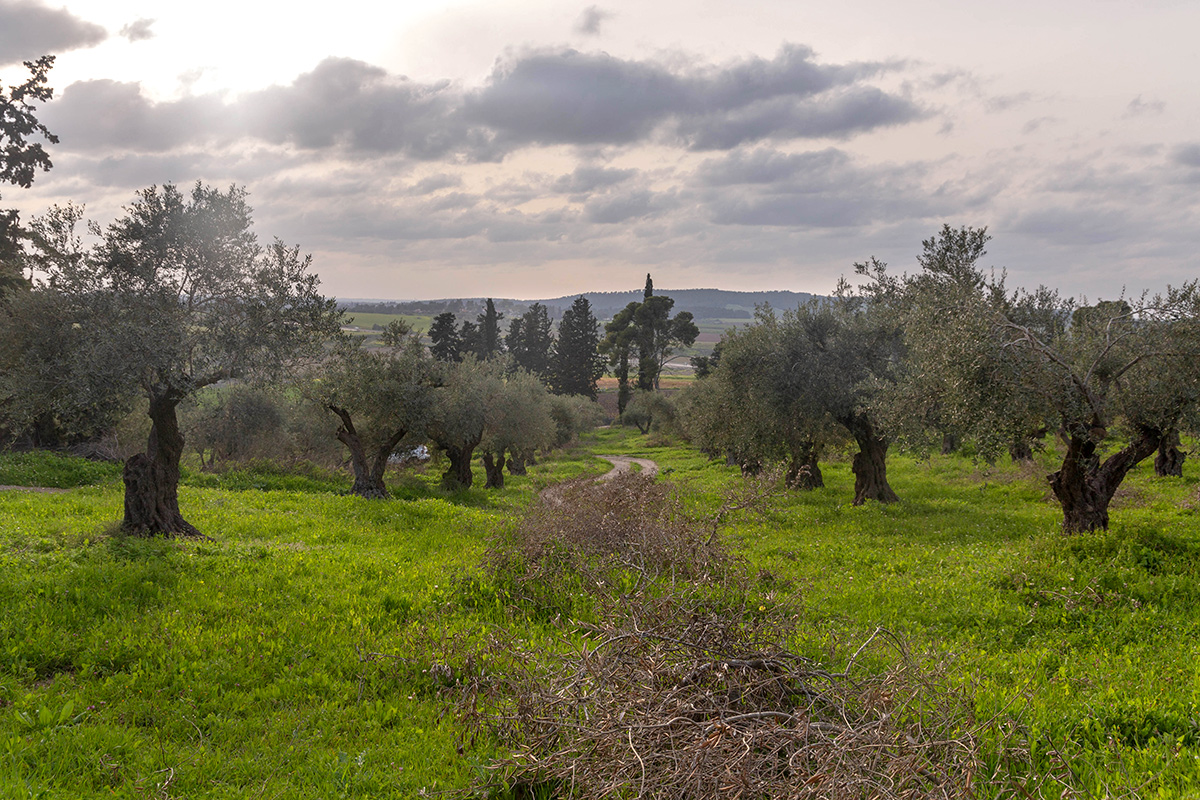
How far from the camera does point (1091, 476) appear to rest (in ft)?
53.9

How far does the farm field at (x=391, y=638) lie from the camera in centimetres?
646

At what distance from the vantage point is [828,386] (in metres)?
23.6

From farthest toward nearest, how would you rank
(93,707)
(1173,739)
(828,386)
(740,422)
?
(740,422), (828,386), (93,707), (1173,739)

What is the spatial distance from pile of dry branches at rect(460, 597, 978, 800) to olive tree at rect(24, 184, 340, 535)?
434 inches

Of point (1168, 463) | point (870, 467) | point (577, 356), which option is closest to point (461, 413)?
point (870, 467)

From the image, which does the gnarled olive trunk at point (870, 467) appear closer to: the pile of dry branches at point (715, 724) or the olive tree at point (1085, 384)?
the olive tree at point (1085, 384)

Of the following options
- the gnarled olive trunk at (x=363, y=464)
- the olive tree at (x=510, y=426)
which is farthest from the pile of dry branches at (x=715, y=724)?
the olive tree at (x=510, y=426)

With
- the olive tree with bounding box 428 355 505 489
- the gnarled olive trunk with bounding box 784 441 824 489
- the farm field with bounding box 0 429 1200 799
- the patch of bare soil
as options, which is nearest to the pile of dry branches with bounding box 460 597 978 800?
the farm field with bounding box 0 429 1200 799

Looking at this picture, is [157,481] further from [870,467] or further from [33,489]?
[870,467]

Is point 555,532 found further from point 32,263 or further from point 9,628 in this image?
point 32,263

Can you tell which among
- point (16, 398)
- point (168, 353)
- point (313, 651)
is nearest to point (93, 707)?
point (313, 651)

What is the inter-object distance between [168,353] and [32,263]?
4.55m

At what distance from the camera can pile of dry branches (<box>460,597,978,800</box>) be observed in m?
4.89

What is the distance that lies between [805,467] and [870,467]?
2.44 metres
